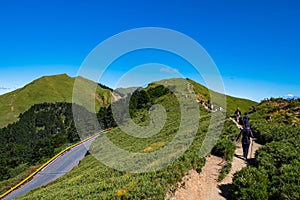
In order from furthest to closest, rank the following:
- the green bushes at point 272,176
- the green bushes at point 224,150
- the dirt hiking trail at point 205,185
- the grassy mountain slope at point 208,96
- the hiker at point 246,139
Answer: the grassy mountain slope at point 208,96, the hiker at point 246,139, the green bushes at point 224,150, the dirt hiking trail at point 205,185, the green bushes at point 272,176

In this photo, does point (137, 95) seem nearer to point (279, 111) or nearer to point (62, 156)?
point (62, 156)

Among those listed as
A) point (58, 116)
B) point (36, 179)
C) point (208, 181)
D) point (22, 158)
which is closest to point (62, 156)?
point (36, 179)

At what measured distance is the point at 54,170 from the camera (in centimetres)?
4878

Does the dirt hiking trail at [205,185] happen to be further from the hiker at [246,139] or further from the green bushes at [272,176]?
the hiker at [246,139]

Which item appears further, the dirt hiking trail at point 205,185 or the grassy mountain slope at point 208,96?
the grassy mountain slope at point 208,96

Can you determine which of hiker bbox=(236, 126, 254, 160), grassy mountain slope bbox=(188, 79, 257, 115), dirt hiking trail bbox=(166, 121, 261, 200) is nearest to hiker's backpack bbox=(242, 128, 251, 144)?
hiker bbox=(236, 126, 254, 160)

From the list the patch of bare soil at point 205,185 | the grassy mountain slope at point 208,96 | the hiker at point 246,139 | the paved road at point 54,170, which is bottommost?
the paved road at point 54,170

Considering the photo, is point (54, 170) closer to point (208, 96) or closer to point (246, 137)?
point (246, 137)

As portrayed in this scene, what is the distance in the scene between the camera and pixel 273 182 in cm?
1207

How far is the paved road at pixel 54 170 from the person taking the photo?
4061 cm

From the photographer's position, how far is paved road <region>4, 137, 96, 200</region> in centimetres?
4061

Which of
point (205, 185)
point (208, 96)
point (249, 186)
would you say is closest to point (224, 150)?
point (205, 185)

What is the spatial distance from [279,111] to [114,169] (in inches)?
1186

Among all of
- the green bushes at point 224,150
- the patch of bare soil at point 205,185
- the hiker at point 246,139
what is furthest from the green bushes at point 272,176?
the green bushes at point 224,150
